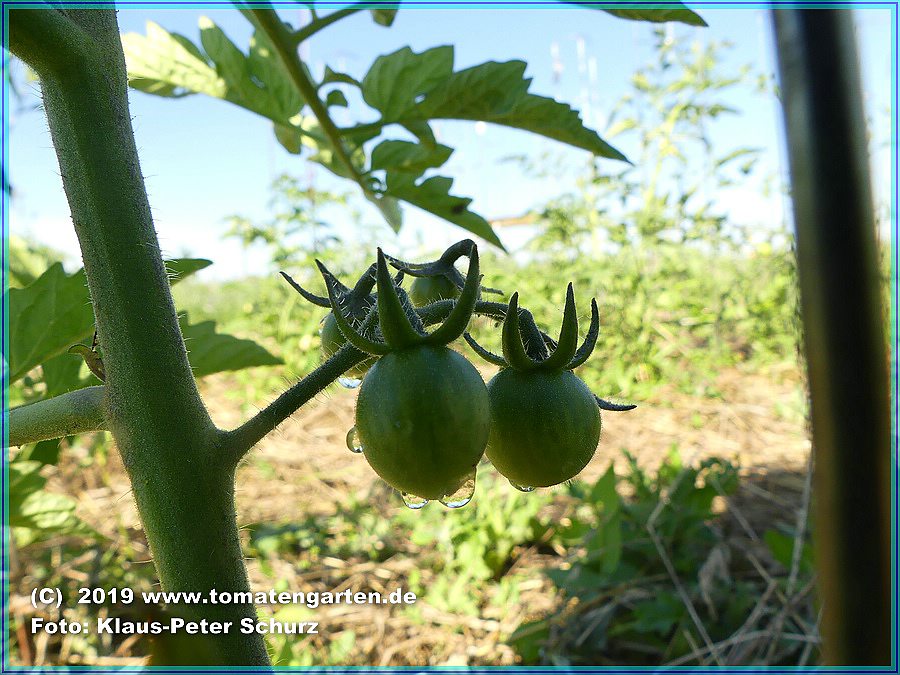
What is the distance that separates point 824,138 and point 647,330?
2.89 meters

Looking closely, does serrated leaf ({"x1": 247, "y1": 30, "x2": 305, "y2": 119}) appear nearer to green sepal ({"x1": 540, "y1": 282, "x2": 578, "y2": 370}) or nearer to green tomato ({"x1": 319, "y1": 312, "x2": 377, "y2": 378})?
green tomato ({"x1": 319, "y1": 312, "x2": 377, "y2": 378})

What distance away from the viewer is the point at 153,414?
0.55 meters

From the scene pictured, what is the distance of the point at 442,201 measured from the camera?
3.35ft

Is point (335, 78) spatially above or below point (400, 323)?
above

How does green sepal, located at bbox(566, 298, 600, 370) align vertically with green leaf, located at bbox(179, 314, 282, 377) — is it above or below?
below

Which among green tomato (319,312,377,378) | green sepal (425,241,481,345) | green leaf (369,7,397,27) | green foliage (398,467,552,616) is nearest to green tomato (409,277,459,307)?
green tomato (319,312,377,378)

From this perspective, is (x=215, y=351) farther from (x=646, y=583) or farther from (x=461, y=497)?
(x=646, y=583)

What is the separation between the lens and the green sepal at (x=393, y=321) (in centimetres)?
50

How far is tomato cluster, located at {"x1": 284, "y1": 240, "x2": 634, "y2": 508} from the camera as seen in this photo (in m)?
0.50

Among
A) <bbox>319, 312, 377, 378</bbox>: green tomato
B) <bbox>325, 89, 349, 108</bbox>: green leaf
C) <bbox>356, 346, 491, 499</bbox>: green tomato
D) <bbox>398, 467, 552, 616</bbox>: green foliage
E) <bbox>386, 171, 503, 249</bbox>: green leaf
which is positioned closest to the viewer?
<bbox>356, 346, 491, 499</bbox>: green tomato

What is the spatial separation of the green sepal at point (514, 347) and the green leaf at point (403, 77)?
1.91 ft

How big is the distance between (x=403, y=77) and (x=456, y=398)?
0.71 metres

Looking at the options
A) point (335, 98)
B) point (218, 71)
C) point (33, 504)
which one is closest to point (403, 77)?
point (335, 98)

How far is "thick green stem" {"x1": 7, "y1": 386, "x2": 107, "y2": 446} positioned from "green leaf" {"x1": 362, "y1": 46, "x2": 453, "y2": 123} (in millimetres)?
652
